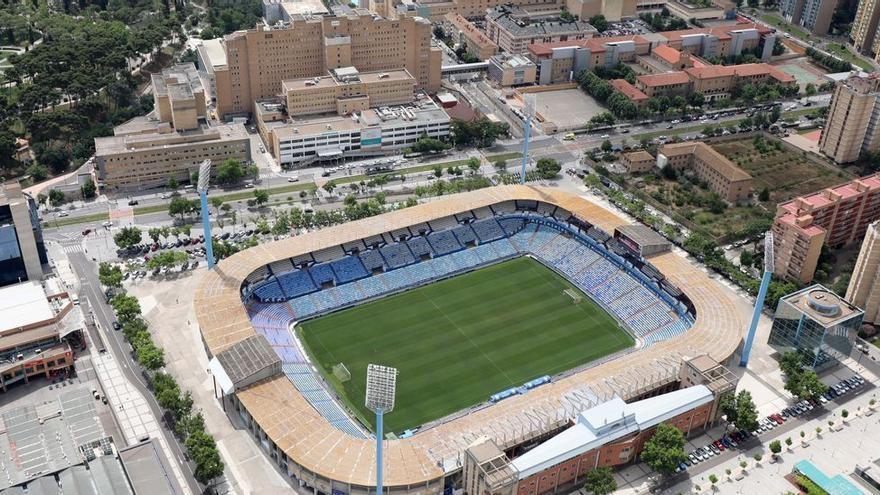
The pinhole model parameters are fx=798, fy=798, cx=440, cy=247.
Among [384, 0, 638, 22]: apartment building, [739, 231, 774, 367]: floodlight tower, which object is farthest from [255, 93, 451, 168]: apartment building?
[739, 231, 774, 367]: floodlight tower

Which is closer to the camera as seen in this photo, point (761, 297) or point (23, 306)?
point (761, 297)

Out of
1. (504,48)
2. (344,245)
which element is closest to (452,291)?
(344,245)

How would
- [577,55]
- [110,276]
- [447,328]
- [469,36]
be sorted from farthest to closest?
[469,36]
[577,55]
[110,276]
[447,328]

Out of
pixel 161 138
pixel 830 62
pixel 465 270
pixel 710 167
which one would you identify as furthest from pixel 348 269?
pixel 830 62

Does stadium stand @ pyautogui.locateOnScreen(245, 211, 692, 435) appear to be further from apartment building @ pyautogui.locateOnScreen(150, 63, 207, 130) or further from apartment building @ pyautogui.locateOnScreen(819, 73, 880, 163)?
apartment building @ pyautogui.locateOnScreen(819, 73, 880, 163)

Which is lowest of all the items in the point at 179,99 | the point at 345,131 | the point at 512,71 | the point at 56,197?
the point at 56,197

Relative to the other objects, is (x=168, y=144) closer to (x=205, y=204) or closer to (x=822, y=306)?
(x=205, y=204)
